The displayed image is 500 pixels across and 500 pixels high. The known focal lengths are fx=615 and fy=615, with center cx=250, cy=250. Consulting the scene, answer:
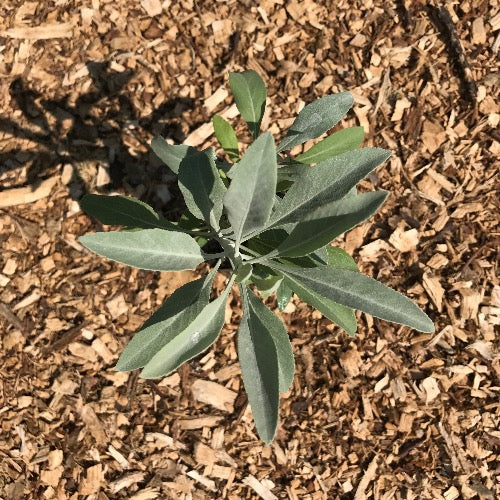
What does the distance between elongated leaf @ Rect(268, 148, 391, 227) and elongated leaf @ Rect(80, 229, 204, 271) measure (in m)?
0.23

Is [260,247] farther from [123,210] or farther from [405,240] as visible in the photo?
[405,240]

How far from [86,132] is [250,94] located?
0.92m

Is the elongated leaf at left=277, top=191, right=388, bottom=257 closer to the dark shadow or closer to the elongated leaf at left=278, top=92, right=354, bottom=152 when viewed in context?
the elongated leaf at left=278, top=92, right=354, bottom=152

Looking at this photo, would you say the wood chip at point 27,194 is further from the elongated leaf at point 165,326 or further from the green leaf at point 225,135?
the elongated leaf at point 165,326

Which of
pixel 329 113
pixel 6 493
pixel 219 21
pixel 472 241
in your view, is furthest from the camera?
pixel 219 21

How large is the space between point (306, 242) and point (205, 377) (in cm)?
120

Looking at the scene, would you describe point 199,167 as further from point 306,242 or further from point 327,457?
point 327,457

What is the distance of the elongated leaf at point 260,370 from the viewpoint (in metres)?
1.27

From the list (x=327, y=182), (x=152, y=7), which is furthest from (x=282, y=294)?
(x=152, y=7)

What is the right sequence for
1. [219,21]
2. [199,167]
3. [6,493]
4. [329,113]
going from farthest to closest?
1. [219,21]
2. [6,493]
3. [329,113]
4. [199,167]

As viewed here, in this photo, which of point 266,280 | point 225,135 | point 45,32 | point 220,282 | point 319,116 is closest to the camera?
point 266,280

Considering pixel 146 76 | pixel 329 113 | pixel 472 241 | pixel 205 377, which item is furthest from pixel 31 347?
pixel 472 241

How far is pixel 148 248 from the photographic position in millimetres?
1263

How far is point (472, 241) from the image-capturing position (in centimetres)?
241
